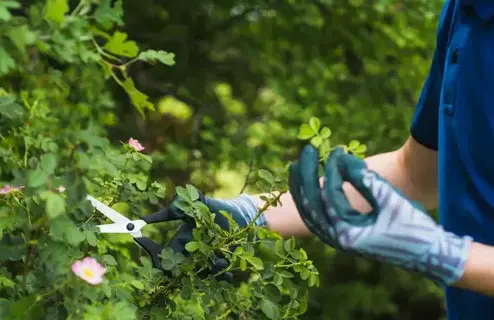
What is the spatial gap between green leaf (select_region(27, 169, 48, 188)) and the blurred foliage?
1.25 metres

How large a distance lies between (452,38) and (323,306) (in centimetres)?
189

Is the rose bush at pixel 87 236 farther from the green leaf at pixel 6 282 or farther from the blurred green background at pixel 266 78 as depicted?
the blurred green background at pixel 266 78

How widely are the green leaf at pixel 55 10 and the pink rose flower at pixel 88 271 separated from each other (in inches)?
16.5

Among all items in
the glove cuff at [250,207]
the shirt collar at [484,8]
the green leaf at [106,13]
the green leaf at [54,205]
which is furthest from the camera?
the green leaf at [106,13]

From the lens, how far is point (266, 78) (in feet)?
8.24

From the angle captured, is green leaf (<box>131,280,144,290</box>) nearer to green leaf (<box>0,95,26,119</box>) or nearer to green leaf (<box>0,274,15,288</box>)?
green leaf (<box>0,274,15,288</box>)

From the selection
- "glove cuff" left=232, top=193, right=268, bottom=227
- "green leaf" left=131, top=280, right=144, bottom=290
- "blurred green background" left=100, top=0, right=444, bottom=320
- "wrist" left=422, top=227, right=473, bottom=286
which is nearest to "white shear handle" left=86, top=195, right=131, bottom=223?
"green leaf" left=131, top=280, right=144, bottom=290

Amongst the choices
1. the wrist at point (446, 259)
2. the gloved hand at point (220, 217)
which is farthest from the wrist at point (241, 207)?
the wrist at point (446, 259)

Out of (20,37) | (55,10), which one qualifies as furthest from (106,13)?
(20,37)

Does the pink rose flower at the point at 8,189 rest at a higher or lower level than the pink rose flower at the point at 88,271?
lower

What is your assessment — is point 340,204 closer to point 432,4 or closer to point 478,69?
point 478,69

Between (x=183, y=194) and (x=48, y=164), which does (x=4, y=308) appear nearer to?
(x=48, y=164)

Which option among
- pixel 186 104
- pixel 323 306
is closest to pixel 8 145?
pixel 186 104

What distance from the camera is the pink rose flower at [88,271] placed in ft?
2.88
